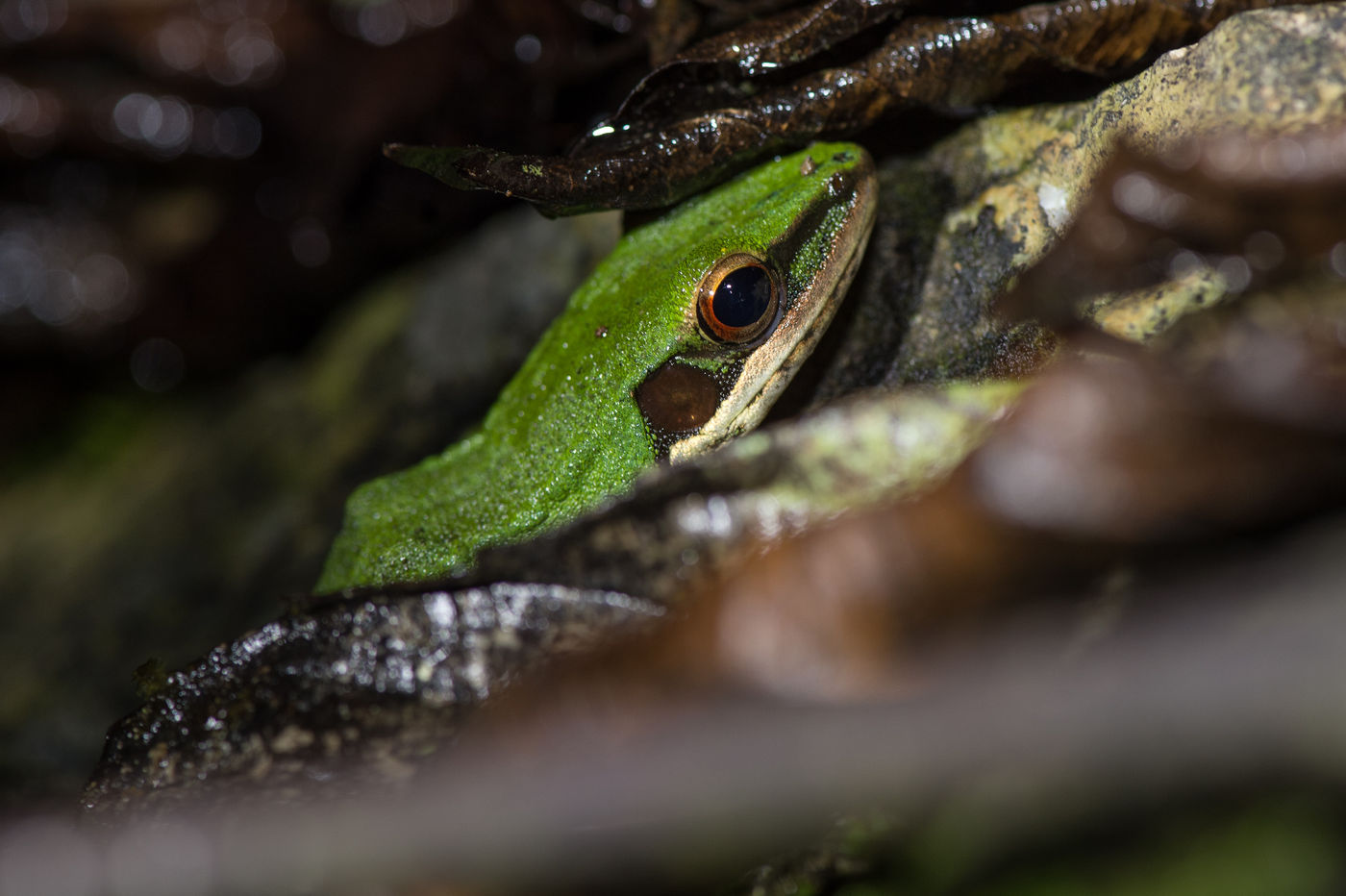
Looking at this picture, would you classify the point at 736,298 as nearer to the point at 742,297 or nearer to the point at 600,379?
the point at 742,297

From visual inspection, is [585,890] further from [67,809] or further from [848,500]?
[67,809]

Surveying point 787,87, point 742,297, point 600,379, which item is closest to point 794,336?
point 742,297

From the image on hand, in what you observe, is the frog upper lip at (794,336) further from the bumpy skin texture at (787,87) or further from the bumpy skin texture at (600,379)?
the bumpy skin texture at (787,87)

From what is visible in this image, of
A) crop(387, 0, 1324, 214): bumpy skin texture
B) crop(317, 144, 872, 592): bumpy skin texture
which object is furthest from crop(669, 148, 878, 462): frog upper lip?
crop(387, 0, 1324, 214): bumpy skin texture

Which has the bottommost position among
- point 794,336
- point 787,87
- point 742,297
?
point 794,336

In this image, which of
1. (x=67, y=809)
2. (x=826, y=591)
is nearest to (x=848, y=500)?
(x=826, y=591)

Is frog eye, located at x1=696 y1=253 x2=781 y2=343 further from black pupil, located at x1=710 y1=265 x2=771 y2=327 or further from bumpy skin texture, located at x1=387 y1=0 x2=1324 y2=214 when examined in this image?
bumpy skin texture, located at x1=387 y1=0 x2=1324 y2=214
